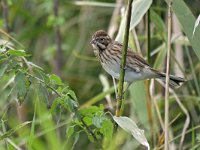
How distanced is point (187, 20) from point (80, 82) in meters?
2.70

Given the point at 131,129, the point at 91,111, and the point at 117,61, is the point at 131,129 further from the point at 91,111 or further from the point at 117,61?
the point at 117,61

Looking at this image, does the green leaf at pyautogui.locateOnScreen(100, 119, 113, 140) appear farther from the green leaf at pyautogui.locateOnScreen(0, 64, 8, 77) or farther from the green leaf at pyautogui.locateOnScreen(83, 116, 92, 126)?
the green leaf at pyautogui.locateOnScreen(0, 64, 8, 77)

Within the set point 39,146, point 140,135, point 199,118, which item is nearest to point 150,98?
point 199,118

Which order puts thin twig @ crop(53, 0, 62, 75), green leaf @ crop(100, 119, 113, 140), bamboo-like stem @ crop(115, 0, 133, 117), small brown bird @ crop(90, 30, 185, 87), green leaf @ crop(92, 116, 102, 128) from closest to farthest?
bamboo-like stem @ crop(115, 0, 133, 117) → green leaf @ crop(92, 116, 102, 128) → green leaf @ crop(100, 119, 113, 140) → small brown bird @ crop(90, 30, 185, 87) → thin twig @ crop(53, 0, 62, 75)

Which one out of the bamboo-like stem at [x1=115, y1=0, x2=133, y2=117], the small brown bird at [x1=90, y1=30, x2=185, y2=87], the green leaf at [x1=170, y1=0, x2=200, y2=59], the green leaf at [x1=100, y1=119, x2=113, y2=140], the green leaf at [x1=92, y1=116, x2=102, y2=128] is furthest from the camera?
the small brown bird at [x1=90, y1=30, x2=185, y2=87]

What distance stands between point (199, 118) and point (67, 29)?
195cm

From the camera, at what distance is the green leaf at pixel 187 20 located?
3006 mm

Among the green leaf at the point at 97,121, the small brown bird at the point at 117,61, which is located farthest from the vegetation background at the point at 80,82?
the small brown bird at the point at 117,61

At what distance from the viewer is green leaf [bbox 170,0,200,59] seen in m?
3.01

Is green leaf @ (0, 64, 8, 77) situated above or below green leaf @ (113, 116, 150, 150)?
above

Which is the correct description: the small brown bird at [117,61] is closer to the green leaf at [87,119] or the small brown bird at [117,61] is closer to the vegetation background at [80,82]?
the vegetation background at [80,82]

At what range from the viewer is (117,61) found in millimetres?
3416

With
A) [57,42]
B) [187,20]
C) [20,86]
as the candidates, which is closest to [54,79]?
[20,86]

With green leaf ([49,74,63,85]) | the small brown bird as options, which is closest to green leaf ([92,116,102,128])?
green leaf ([49,74,63,85])
